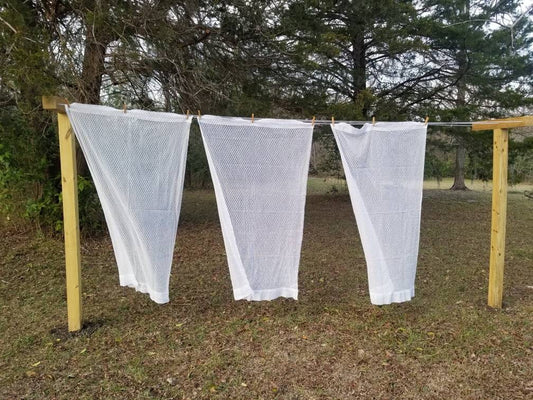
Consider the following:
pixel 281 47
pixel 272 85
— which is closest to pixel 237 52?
pixel 281 47

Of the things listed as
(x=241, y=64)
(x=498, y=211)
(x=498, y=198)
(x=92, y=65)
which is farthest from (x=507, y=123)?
(x=92, y=65)

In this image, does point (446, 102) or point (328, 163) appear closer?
point (446, 102)

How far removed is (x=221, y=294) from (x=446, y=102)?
6.88m

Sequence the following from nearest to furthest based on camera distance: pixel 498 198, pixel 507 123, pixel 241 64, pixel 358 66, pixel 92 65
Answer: pixel 507 123 → pixel 498 198 → pixel 92 65 → pixel 241 64 → pixel 358 66

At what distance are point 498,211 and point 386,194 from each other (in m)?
1.00

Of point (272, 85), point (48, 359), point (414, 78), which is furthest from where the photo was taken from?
point (414, 78)

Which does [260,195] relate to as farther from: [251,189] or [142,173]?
[142,173]

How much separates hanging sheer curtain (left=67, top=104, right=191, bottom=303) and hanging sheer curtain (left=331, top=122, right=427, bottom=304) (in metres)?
1.12

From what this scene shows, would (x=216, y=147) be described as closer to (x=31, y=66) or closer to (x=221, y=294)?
(x=221, y=294)

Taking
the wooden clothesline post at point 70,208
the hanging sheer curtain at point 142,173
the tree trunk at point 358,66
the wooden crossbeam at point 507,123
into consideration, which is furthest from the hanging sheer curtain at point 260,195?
the tree trunk at point 358,66

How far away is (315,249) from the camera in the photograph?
505 cm

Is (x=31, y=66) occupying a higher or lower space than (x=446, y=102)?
lower

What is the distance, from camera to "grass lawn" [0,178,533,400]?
204 centimetres

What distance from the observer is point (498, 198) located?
292 cm
